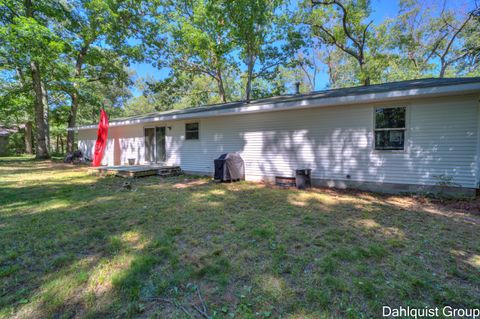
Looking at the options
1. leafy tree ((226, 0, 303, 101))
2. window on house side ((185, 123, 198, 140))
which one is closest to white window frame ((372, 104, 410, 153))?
window on house side ((185, 123, 198, 140))

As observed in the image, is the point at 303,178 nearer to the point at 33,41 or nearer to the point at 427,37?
the point at 33,41

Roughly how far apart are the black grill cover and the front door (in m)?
3.87

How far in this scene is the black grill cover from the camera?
762 centimetres

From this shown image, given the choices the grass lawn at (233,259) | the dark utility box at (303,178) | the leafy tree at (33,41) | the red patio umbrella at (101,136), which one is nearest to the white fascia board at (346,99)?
the dark utility box at (303,178)

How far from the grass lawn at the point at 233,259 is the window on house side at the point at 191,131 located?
4.91 meters

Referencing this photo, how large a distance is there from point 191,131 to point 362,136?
6339 mm

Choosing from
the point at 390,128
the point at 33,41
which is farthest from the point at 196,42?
the point at 390,128

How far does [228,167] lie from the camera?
7637 millimetres

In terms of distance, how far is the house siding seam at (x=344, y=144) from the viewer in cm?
530

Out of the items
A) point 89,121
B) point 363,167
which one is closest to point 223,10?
point 363,167

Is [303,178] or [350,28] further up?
[350,28]

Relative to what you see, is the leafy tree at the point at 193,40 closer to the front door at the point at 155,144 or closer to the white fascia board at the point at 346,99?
the front door at the point at 155,144

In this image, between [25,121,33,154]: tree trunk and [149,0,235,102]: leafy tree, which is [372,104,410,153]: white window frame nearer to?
[149,0,235,102]: leafy tree

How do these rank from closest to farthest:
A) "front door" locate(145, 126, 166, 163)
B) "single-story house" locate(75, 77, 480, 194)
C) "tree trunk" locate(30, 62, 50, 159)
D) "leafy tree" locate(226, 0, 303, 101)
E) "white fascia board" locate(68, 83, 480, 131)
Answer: "white fascia board" locate(68, 83, 480, 131) → "single-story house" locate(75, 77, 480, 194) → "front door" locate(145, 126, 166, 163) → "leafy tree" locate(226, 0, 303, 101) → "tree trunk" locate(30, 62, 50, 159)
